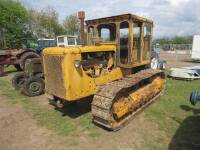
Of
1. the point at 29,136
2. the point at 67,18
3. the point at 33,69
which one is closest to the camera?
the point at 29,136

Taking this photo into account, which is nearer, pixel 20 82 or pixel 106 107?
pixel 106 107

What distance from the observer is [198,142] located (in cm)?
454

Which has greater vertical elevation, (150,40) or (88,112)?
(150,40)

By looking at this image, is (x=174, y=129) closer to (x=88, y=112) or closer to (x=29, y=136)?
(x=88, y=112)

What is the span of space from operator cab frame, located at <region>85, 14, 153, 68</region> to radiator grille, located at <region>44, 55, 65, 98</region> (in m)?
1.54

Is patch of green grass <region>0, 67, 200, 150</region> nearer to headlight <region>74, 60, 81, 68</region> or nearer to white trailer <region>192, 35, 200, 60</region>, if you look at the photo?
headlight <region>74, 60, 81, 68</region>

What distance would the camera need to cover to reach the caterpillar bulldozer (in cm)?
512

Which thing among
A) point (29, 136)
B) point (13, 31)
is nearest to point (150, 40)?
point (29, 136)

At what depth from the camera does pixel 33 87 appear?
27.3ft

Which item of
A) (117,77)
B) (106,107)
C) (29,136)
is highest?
(117,77)

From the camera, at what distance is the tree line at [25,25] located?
3581cm

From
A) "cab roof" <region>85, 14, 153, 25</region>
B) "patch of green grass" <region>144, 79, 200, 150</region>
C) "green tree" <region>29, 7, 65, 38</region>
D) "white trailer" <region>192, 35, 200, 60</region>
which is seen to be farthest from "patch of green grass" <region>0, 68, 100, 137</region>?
"green tree" <region>29, 7, 65, 38</region>

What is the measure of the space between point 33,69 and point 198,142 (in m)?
6.62

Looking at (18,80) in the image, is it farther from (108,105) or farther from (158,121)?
(158,121)
